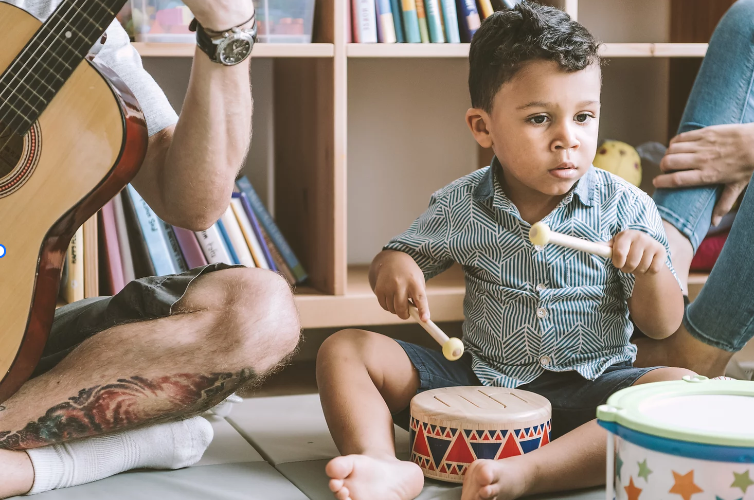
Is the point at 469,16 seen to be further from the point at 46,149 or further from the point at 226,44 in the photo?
the point at 46,149

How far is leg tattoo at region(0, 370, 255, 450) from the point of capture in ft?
3.33

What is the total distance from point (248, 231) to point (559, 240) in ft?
2.60

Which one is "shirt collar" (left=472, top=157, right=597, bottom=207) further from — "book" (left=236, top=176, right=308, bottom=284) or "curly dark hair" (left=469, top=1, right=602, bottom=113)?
"book" (left=236, top=176, right=308, bottom=284)

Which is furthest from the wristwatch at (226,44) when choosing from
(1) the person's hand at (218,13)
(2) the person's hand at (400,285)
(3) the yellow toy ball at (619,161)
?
(3) the yellow toy ball at (619,161)

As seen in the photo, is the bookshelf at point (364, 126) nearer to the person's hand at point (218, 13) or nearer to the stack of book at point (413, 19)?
the stack of book at point (413, 19)

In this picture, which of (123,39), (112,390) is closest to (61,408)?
(112,390)

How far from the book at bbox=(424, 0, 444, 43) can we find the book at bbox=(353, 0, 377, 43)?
0.10 metres

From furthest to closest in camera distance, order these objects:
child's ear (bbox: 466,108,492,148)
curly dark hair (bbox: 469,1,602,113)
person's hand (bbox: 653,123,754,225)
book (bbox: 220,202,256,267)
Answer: book (bbox: 220,202,256,267), person's hand (bbox: 653,123,754,225), child's ear (bbox: 466,108,492,148), curly dark hair (bbox: 469,1,602,113)

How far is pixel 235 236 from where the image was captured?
5.26ft

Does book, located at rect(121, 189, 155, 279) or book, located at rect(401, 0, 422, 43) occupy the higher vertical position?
book, located at rect(401, 0, 422, 43)

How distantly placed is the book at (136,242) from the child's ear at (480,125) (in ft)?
2.10

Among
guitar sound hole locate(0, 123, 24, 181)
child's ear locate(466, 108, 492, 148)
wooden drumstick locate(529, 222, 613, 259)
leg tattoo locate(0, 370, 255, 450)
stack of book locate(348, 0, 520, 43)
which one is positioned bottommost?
leg tattoo locate(0, 370, 255, 450)

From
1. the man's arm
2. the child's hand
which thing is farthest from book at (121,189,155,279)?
the child's hand

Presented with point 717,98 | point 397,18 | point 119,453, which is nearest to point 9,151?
point 119,453
